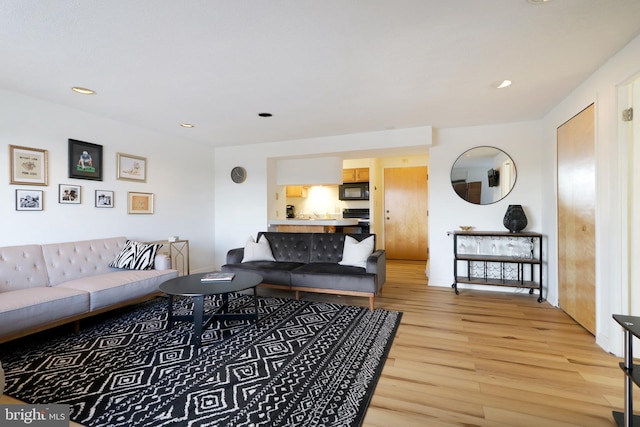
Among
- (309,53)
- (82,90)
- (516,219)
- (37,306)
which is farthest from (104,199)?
(516,219)

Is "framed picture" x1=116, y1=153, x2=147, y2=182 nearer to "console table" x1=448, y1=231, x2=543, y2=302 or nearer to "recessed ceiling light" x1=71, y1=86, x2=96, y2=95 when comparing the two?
"recessed ceiling light" x1=71, y1=86, x2=96, y2=95

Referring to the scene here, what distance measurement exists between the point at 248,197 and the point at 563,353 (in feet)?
15.1

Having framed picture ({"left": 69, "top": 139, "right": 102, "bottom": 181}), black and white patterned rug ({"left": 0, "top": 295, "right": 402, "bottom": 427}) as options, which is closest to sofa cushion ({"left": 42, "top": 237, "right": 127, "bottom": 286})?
black and white patterned rug ({"left": 0, "top": 295, "right": 402, "bottom": 427})

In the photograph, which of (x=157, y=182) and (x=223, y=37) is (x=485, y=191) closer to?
(x=223, y=37)

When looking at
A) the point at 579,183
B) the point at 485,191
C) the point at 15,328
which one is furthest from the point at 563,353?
the point at 15,328

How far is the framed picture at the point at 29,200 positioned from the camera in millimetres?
3064

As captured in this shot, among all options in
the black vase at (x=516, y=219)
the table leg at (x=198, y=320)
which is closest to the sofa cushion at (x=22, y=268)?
the table leg at (x=198, y=320)

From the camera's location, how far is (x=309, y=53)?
88.4 inches

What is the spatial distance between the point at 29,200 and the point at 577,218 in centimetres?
544

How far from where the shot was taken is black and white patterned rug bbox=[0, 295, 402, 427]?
65.2 inches

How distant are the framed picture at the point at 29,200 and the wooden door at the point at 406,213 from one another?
583 cm

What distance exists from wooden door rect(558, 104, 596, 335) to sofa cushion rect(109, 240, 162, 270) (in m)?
4.43

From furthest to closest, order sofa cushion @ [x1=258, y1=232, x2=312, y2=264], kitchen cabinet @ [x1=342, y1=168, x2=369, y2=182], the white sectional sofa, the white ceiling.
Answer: kitchen cabinet @ [x1=342, y1=168, x2=369, y2=182], sofa cushion @ [x1=258, y1=232, x2=312, y2=264], the white sectional sofa, the white ceiling

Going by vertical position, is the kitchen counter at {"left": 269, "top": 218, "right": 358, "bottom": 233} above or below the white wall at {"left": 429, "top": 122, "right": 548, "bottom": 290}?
below
